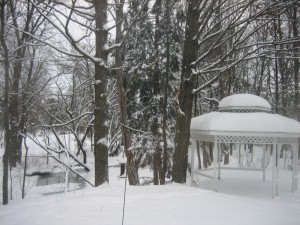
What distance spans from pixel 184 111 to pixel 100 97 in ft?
8.92

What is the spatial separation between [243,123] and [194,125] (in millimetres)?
1920

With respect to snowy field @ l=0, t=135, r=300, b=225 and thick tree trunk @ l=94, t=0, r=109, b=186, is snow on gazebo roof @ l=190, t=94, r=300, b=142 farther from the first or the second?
thick tree trunk @ l=94, t=0, r=109, b=186

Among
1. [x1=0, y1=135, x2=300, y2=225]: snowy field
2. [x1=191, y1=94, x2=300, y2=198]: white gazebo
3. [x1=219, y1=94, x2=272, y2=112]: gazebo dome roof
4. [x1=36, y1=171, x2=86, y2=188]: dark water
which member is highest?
[x1=219, y1=94, x2=272, y2=112]: gazebo dome roof

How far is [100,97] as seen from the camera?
30.0 feet

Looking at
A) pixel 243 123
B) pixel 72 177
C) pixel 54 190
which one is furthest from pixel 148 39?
pixel 72 177

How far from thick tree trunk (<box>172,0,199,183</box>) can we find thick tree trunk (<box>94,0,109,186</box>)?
232 centimetres

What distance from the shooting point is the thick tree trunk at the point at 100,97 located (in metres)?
9.16

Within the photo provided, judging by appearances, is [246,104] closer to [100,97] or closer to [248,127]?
[248,127]

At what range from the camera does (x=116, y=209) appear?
19.9 feet

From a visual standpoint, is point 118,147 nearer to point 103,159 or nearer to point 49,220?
point 103,159

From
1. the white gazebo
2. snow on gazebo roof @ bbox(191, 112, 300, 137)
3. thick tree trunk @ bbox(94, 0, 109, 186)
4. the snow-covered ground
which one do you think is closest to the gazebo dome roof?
the white gazebo

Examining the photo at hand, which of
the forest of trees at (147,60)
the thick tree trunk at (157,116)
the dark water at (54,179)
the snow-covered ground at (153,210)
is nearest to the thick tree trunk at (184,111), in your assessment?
the forest of trees at (147,60)

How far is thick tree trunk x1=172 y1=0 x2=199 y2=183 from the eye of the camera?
10.4 meters

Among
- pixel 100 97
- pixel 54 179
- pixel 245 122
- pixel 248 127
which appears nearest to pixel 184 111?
pixel 245 122
